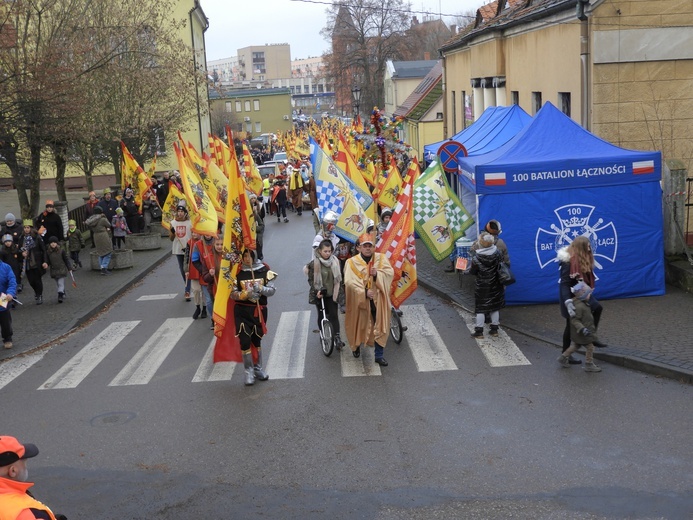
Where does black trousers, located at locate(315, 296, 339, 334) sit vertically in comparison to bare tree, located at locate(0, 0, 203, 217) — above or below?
below

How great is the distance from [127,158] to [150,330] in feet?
36.1

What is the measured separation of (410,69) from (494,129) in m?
48.2

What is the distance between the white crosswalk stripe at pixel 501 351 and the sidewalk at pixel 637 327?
1.34ft

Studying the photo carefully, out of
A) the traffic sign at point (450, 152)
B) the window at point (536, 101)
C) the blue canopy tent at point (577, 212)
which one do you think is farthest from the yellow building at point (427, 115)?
the blue canopy tent at point (577, 212)

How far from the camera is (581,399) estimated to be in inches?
363

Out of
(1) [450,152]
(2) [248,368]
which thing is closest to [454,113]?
(1) [450,152]

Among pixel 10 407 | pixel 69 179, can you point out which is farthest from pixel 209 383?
pixel 69 179

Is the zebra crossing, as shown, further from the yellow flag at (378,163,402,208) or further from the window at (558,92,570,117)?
the window at (558,92,570,117)

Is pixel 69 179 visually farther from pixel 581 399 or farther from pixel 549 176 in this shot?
pixel 581 399

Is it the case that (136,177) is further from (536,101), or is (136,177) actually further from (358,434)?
(358,434)

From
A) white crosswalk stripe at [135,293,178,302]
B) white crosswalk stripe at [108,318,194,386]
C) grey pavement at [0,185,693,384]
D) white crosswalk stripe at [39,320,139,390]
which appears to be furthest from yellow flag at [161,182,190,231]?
white crosswalk stripe at [108,318,194,386]

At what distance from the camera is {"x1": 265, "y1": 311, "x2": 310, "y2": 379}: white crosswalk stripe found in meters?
11.0

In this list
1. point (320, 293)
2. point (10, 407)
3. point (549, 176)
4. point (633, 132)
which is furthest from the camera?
point (633, 132)

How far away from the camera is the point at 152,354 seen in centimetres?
1238
